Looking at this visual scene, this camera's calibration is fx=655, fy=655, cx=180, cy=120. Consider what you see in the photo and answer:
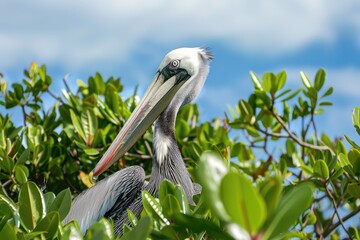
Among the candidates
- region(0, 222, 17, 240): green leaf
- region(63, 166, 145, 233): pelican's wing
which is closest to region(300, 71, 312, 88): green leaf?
region(63, 166, 145, 233): pelican's wing

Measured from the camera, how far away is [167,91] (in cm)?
565

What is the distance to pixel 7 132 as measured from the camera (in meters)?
5.54

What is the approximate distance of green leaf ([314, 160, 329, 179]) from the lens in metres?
3.84

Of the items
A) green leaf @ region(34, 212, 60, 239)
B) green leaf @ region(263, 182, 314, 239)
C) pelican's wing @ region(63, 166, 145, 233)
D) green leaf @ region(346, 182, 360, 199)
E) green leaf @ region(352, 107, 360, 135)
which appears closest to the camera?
green leaf @ region(263, 182, 314, 239)

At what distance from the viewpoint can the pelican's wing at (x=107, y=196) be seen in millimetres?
4797

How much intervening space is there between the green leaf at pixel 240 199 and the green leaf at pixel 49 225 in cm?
91

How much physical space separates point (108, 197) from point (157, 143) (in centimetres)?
61

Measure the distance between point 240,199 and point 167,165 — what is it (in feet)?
12.6

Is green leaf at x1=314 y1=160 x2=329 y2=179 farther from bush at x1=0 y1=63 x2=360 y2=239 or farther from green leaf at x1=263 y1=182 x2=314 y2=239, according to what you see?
green leaf at x1=263 y1=182 x2=314 y2=239

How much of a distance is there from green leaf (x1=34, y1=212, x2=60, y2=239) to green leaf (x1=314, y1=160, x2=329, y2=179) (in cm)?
217

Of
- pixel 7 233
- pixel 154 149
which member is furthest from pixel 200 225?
pixel 154 149

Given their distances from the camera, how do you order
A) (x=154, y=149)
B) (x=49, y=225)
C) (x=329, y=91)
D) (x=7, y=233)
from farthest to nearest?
(x=329, y=91) < (x=154, y=149) < (x=49, y=225) < (x=7, y=233)

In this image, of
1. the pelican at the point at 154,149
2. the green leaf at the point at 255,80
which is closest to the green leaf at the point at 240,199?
the pelican at the point at 154,149

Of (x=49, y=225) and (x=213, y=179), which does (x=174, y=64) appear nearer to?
(x=49, y=225)
